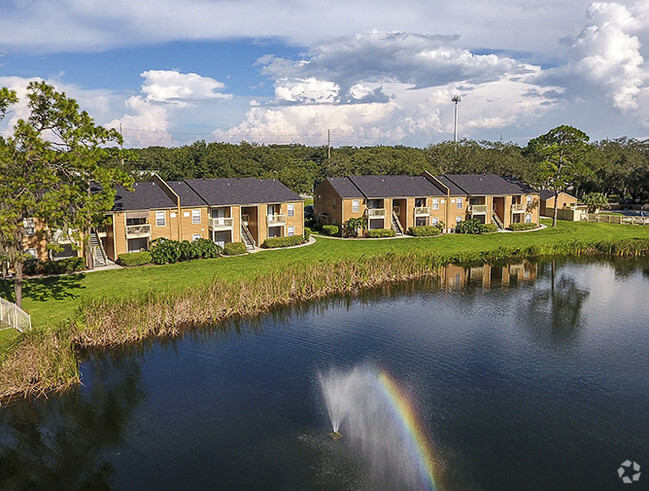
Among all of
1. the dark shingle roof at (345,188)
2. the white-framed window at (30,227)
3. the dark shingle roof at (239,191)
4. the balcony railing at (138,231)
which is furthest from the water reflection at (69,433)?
the dark shingle roof at (345,188)

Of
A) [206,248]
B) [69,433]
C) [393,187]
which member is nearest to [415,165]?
[393,187]

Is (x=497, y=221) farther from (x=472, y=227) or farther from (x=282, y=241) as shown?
(x=282, y=241)

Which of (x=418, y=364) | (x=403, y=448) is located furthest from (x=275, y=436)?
(x=418, y=364)

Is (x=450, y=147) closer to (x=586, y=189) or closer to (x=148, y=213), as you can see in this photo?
(x=586, y=189)

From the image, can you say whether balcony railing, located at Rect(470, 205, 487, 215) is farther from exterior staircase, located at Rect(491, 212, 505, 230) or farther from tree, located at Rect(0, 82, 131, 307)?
tree, located at Rect(0, 82, 131, 307)

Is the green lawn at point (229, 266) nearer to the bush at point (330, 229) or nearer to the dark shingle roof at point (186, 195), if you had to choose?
the bush at point (330, 229)

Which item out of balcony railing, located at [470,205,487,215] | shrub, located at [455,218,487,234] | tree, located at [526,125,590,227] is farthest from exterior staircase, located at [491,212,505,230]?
tree, located at [526,125,590,227]

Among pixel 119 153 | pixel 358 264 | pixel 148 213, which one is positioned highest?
pixel 119 153
